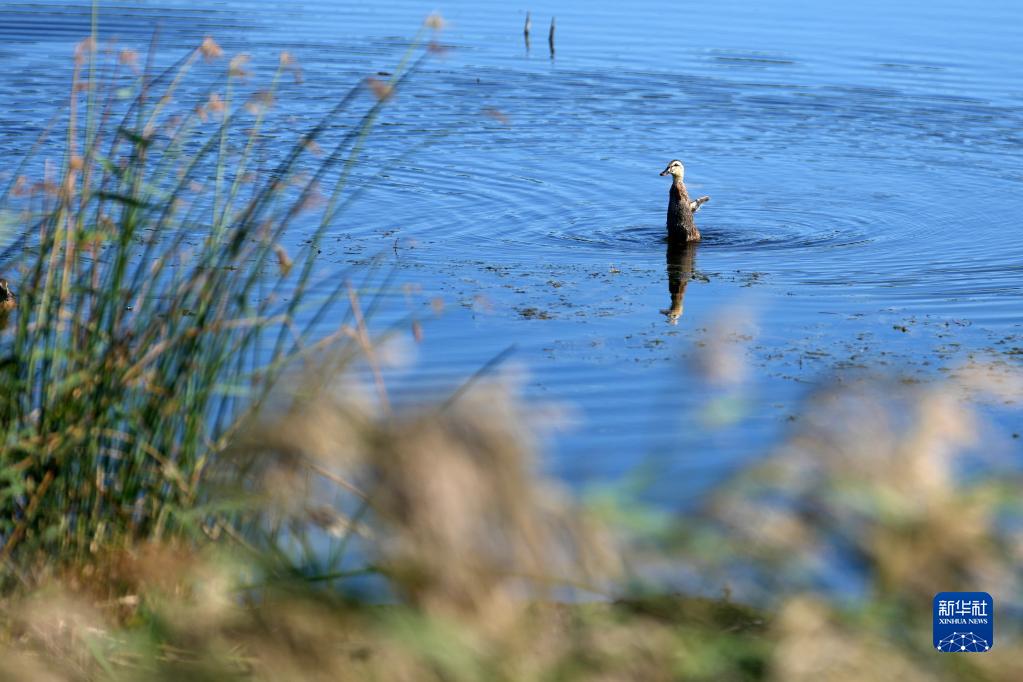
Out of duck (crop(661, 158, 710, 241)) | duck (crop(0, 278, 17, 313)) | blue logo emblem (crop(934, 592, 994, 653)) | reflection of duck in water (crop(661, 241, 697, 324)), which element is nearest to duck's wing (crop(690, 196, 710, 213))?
duck (crop(661, 158, 710, 241))

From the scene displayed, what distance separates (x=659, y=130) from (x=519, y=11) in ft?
32.4

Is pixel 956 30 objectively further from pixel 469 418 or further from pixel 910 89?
pixel 469 418

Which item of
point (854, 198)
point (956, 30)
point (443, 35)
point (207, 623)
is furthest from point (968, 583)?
point (956, 30)

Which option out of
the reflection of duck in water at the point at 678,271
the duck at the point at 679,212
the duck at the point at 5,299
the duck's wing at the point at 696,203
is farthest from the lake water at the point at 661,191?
the duck at the point at 5,299

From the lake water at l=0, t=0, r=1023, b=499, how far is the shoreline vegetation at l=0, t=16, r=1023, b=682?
0.36m

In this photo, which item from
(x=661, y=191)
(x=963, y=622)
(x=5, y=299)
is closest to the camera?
(x=963, y=622)

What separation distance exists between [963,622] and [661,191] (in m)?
10.5

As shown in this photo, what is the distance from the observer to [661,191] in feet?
46.4

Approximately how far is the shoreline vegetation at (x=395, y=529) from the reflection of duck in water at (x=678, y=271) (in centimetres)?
517

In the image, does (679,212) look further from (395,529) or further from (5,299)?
(395,529)

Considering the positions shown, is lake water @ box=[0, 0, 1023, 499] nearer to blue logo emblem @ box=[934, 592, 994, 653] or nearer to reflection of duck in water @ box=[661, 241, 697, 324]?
reflection of duck in water @ box=[661, 241, 697, 324]

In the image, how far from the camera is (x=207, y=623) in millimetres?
3500

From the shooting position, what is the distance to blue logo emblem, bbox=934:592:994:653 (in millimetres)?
3512

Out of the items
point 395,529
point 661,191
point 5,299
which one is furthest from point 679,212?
point 395,529
